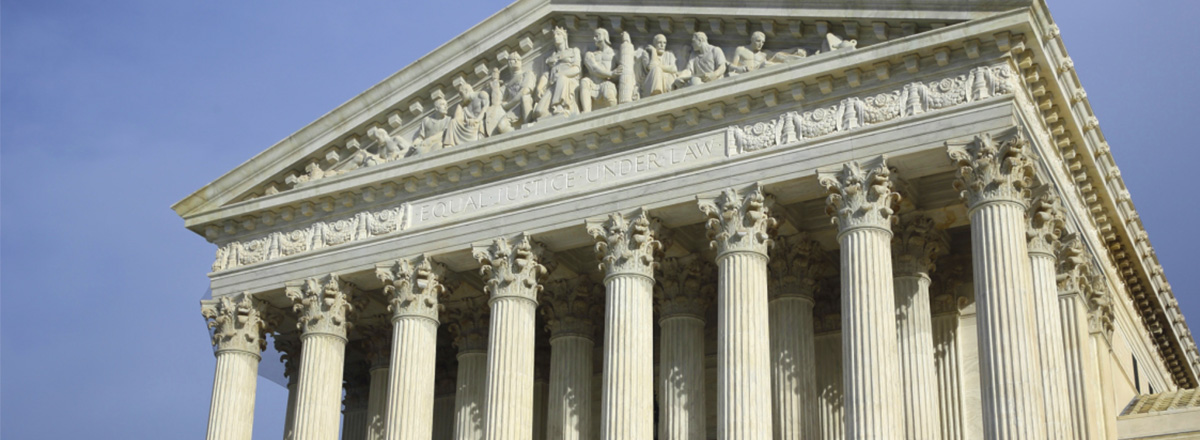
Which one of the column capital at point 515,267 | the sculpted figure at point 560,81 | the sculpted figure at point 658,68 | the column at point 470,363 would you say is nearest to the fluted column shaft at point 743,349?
the sculpted figure at point 658,68

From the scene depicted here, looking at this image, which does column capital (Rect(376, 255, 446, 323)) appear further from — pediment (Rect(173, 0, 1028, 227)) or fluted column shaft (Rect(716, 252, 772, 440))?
fluted column shaft (Rect(716, 252, 772, 440))

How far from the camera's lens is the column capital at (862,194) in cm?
3081

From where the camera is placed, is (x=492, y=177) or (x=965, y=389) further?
(x=492, y=177)

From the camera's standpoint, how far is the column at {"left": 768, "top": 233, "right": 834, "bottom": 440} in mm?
33469

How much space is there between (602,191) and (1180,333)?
2423 cm

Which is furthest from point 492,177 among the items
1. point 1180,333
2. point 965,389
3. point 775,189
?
point 1180,333

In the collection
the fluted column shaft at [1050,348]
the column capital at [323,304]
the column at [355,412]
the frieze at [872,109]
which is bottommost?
the fluted column shaft at [1050,348]

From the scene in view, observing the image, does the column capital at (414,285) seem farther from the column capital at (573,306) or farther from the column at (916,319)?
the column at (916,319)

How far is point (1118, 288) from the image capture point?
1608 inches

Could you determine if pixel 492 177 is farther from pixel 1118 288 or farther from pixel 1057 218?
pixel 1118 288

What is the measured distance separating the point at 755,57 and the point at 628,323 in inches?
262

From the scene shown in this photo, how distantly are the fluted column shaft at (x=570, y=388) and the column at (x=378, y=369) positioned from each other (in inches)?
217

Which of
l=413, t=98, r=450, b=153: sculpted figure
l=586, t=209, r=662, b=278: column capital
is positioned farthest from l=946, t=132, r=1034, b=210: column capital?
l=413, t=98, r=450, b=153: sculpted figure

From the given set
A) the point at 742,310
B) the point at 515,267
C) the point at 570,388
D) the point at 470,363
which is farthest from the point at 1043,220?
the point at 470,363
